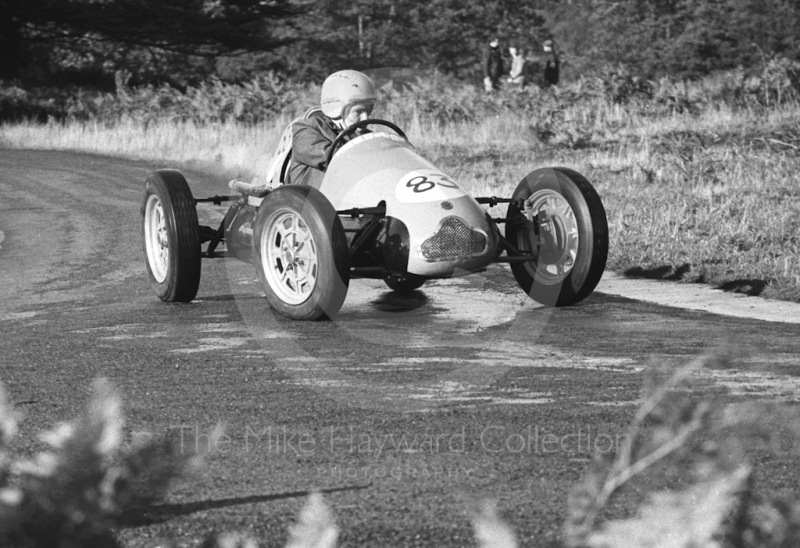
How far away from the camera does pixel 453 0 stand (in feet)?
200

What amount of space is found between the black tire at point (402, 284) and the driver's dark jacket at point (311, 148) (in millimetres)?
897

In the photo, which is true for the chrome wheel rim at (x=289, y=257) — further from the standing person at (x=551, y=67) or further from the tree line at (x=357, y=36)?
the standing person at (x=551, y=67)

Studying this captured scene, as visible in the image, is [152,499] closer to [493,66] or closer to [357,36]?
[493,66]

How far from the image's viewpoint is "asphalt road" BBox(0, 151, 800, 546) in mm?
3939

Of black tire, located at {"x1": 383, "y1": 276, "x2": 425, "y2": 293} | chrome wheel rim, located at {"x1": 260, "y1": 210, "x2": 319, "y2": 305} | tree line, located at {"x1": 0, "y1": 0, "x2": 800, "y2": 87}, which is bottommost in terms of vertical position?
black tire, located at {"x1": 383, "y1": 276, "x2": 425, "y2": 293}

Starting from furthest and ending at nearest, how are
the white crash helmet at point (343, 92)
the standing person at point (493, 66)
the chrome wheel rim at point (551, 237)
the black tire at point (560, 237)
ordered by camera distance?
the standing person at point (493, 66) → the white crash helmet at point (343, 92) → the chrome wheel rim at point (551, 237) → the black tire at point (560, 237)

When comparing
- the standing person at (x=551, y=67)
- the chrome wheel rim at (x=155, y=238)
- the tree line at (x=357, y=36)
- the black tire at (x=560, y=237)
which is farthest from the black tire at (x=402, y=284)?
the standing person at (x=551, y=67)

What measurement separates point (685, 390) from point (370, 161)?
353 centimetres

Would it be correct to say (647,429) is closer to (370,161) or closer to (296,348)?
(296,348)

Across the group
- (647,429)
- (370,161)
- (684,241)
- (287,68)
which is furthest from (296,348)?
(287,68)

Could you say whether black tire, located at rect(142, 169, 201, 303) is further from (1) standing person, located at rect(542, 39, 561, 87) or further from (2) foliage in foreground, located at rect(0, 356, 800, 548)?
(1) standing person, located at rect(542, 39, 561, 87)

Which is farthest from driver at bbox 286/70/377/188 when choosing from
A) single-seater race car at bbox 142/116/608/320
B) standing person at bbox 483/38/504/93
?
standing person at bbox 483/38/504/93

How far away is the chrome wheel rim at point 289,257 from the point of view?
7.60 meters

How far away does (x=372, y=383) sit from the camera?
229 inches
